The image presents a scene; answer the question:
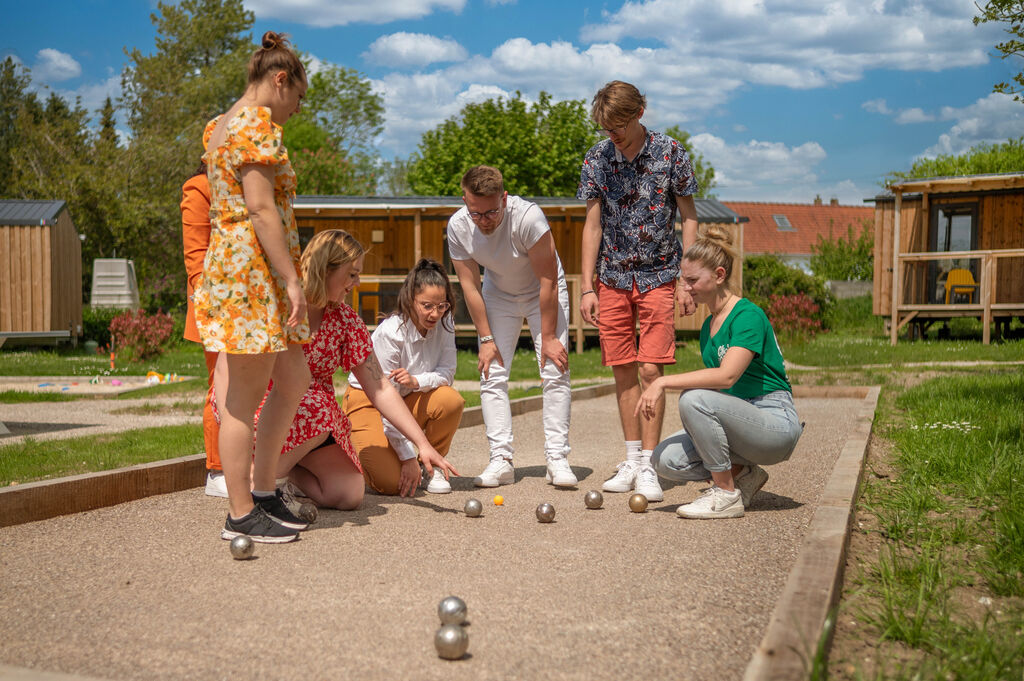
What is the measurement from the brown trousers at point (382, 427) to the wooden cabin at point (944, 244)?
14941mm

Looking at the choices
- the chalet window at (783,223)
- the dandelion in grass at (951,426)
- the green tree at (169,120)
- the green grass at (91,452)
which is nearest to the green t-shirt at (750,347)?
the dandelion in grass at (951,426)

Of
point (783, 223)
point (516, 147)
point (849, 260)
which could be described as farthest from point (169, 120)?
point (783, 223)

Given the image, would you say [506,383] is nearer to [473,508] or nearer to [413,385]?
[413,385]

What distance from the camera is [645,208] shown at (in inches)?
202

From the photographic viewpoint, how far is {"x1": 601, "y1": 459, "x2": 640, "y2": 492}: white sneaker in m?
4.97

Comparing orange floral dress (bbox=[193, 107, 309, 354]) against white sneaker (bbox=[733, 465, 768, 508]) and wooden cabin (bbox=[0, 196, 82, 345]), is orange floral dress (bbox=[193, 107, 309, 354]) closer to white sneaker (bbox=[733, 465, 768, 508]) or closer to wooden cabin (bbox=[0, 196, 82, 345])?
white sneaker (bbox=[733, 465, 768, 508])

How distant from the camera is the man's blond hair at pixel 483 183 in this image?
4867 mm

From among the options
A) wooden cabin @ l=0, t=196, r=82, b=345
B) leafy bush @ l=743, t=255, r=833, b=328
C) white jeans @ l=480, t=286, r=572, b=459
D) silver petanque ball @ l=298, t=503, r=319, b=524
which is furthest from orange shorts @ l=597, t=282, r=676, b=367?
leafy bush @ l=743, t=255, r=833, b=328

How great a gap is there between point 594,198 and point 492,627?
3078mm

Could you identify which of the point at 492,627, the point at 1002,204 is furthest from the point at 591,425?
the point at 1002,204

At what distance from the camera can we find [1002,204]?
1989 cm

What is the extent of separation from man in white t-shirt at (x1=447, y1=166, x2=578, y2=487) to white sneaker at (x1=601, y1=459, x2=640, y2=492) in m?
0.23

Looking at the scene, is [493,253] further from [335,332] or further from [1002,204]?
[1002,204]

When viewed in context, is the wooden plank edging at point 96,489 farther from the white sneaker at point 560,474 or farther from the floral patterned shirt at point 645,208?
the floral patterned shirt at point 645,208
